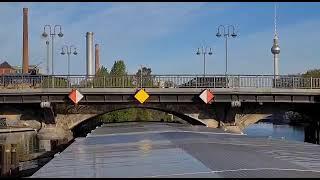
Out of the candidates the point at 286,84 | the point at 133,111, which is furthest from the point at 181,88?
the point at 133,111

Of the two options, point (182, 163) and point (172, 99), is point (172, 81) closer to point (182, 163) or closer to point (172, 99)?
point (172, 99)

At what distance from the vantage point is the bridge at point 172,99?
34156mm

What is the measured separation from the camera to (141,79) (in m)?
36.5

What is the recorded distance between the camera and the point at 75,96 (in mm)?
33312

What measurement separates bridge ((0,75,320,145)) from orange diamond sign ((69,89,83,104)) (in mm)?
457

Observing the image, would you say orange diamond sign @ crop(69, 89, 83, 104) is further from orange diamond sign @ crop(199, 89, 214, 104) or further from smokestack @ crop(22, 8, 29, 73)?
smokestack @ crop(22, 8, 29, 73)

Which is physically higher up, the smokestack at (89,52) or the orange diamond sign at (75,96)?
the smokestack at (89,52)

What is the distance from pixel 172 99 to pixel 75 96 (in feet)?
21.0

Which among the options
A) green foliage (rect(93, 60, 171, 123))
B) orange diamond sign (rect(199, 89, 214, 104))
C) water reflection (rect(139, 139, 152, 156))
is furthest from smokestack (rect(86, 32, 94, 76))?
water reflection (rect(139, 139, 152, 156))

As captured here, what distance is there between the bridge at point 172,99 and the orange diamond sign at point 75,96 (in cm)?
46

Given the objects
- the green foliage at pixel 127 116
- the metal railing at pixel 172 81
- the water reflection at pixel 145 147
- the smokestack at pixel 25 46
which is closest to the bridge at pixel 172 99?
the metal railing at pixel 172 81

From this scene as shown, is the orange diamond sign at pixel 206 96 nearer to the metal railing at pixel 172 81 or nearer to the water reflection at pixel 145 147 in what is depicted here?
the metal railing at pixel 172 81

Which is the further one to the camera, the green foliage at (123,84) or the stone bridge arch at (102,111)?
the green foliage at (123,84)

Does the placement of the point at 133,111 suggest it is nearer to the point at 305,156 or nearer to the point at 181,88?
the point at 181,88
